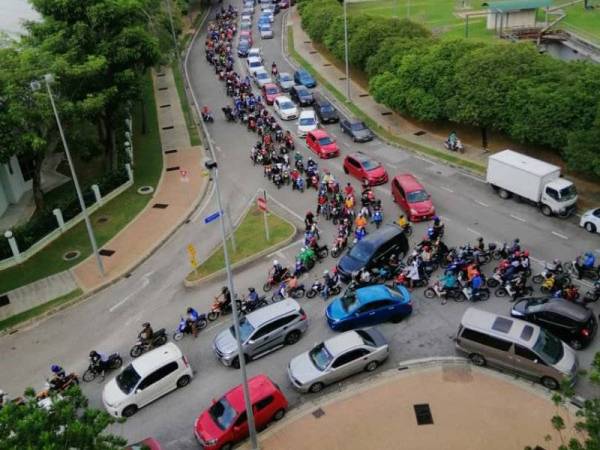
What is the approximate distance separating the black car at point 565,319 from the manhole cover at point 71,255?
19.7 metres

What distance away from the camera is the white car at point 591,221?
83.8 feet

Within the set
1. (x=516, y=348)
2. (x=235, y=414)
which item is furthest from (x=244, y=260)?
(x=516, y=348)

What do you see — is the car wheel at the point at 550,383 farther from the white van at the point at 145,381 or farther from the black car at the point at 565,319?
the white van at the point at 145,381

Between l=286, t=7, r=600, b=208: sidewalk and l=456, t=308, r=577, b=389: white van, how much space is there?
12.2m

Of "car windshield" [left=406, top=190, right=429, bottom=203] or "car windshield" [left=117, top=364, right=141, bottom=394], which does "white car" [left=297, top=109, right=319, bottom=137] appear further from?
"car windshield" [left=117, top=364, right=141, bottom=394]

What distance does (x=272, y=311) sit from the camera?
2081 cm

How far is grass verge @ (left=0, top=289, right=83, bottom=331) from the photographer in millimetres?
23906

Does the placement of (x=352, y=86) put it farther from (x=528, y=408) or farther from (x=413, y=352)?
(x=528, y=408)

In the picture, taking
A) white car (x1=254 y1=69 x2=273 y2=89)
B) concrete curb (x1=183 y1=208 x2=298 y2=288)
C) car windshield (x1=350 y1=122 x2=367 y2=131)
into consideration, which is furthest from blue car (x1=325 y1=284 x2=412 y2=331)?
white car (x1=254 y1=69 x2=273 y2=89)

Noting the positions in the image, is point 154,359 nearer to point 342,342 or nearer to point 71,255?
point 342,342

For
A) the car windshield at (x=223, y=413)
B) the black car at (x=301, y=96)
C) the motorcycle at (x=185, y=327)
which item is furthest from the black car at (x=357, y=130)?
the car windshield at (x=223, y=413)

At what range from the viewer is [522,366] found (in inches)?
710

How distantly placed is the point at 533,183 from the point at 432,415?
1430 cm

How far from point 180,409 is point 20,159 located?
2244cm
